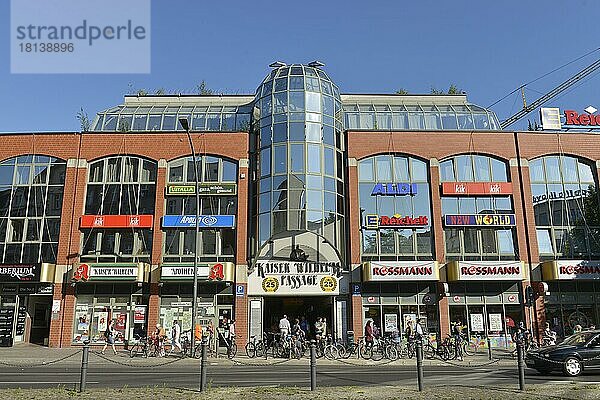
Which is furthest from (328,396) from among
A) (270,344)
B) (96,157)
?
(96,157)

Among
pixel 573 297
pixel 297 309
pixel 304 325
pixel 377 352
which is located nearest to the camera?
pixel 377 352

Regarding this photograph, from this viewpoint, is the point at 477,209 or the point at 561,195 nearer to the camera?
the point at 477,209

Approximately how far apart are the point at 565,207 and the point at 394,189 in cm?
1065

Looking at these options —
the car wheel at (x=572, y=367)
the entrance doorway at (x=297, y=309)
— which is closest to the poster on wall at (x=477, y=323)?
the entrance doorway at (x=297, y=309)

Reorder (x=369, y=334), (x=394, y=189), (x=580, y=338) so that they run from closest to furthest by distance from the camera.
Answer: (x=580, y=338)
(x=369, y=334)
(x=394, y=189)

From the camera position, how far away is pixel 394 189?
3222 cm

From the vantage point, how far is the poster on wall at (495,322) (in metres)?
30.7

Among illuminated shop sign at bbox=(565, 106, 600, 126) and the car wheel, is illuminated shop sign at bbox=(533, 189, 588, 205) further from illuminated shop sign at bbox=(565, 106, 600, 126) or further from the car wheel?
the car wheel

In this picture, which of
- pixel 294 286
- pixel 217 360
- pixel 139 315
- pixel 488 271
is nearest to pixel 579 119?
pixel 488 271

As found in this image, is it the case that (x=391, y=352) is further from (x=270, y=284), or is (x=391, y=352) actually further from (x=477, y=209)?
(x=477, y=209)

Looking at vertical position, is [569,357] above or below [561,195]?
below

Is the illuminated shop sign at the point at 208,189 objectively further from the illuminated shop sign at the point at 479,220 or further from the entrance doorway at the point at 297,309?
the illuminated shop sign at the point at 479,220

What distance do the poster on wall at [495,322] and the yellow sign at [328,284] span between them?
9330mm

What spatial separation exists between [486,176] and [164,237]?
2016 centimetres
